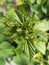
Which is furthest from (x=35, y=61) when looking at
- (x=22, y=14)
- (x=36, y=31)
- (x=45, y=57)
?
(x=22, y=14)

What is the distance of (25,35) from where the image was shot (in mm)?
1276

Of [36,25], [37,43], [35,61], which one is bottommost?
[35,61]

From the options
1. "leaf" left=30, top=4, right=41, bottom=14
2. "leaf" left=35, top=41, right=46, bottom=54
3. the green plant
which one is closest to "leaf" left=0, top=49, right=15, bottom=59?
the green plant

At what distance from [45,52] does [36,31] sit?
0.48 feet

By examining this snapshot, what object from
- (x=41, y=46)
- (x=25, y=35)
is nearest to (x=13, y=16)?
(x=25, y=35)

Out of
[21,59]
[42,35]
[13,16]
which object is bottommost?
[21,59]

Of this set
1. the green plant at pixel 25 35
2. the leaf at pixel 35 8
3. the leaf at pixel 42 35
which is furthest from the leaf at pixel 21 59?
the leaf at pixel 35 8

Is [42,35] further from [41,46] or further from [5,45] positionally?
[5,45]

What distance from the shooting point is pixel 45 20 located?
1300 mm

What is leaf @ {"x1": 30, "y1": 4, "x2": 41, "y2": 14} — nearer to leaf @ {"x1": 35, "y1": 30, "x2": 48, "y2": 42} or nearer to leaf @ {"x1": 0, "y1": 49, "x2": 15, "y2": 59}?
leaf @ {"x1": 35, "y1": 30, "x2": 48, "y2": 42}

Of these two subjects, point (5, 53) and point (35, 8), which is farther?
point (35, 8)

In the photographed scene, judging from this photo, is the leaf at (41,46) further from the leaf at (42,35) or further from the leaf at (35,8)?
the leaf at (35,8)

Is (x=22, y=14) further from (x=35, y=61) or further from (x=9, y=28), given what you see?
(x=35, y=61)

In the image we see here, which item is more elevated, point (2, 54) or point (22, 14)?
point (22, 14)
